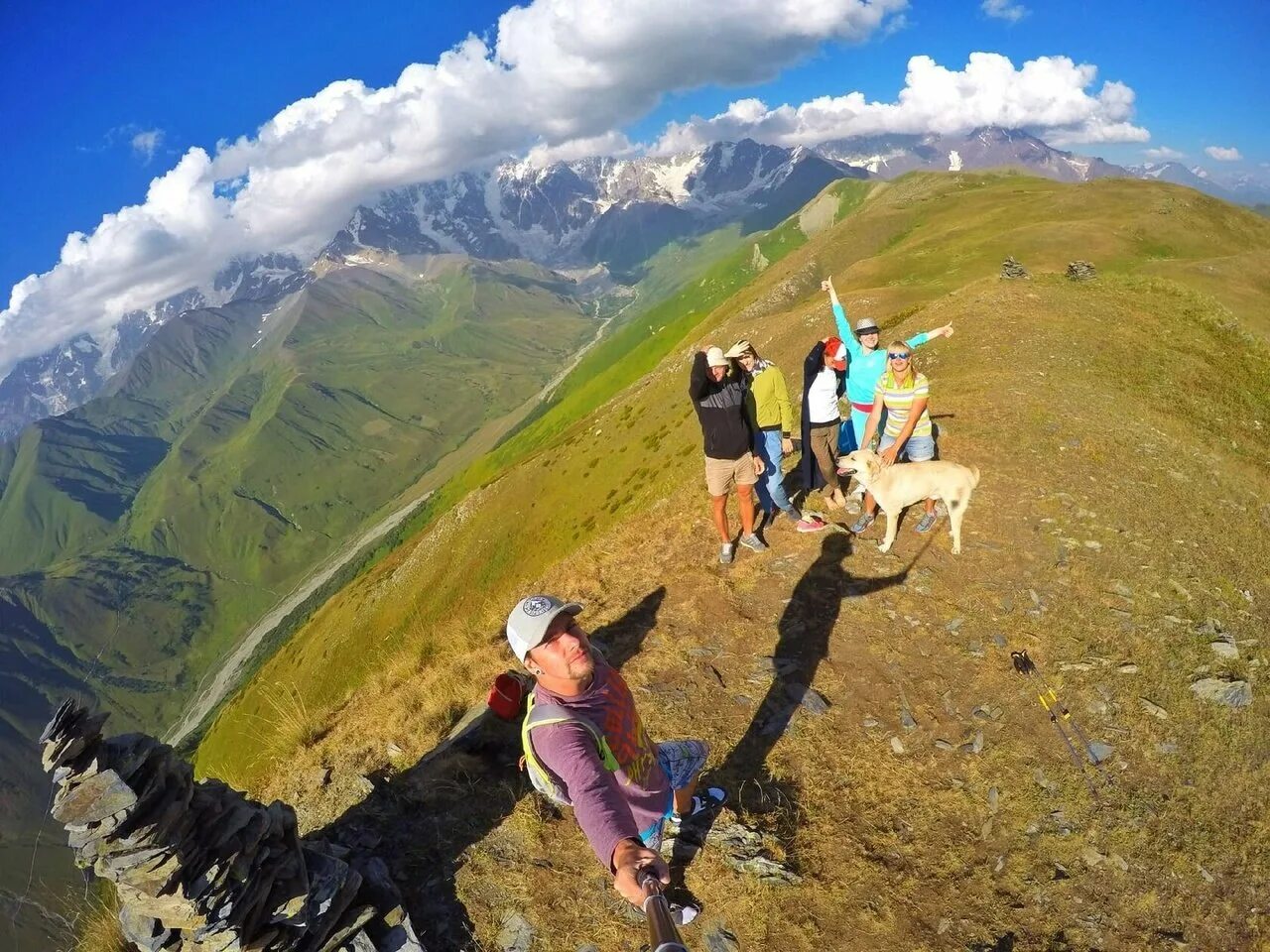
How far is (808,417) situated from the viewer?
14.8 metres

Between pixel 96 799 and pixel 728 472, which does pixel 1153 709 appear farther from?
pixel 96 799

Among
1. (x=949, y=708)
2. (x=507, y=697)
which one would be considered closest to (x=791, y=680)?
(x=949, y=708)

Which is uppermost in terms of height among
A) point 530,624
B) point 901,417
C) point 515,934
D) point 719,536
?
point 530,624

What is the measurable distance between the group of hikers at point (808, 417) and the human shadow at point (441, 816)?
6.46 meters

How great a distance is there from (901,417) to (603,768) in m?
11.0

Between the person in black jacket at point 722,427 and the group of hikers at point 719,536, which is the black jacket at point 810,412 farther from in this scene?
the person in black jacket at point 722,427

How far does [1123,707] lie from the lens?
941cm

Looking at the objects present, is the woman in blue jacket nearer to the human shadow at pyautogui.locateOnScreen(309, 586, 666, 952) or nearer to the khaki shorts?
the khaki shorts

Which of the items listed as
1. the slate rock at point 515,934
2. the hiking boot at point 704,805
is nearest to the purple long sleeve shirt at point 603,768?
the hiking boot at point 704,805

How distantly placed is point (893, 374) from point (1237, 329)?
95.4 feet

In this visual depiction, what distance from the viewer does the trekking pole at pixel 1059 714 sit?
28.1 feet

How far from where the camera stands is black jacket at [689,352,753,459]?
11828mm

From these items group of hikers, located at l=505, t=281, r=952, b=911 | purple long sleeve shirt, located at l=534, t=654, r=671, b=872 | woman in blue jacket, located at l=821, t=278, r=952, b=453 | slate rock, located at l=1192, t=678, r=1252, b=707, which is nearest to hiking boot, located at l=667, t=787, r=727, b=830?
group of hikers, located at l=505, t=281, r=952, b=911

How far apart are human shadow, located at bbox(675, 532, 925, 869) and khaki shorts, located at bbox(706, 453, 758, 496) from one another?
2.46 meters
